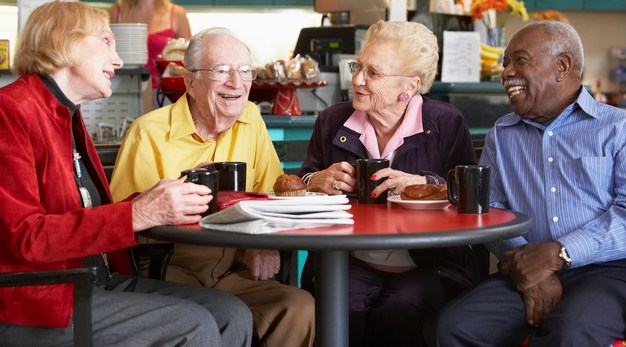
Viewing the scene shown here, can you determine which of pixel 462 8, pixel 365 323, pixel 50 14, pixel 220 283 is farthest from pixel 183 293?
pixel 462 8

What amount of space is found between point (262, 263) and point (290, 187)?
0.33 metres

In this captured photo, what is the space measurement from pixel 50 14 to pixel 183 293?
0.73 metres

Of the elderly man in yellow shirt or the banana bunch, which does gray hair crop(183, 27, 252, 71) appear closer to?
the elderly man in yellow shirt

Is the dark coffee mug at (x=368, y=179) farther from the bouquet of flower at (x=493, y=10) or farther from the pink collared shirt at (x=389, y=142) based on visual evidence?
the bouquet of flower at (x=493, y=10)

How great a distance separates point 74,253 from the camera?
1862mm

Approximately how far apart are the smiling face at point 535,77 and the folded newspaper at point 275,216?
0.85 meters

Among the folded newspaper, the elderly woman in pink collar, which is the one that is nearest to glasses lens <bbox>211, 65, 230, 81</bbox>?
the elderly woman in pink collar

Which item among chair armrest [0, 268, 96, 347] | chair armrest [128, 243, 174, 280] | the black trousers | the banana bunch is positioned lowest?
the black trousers

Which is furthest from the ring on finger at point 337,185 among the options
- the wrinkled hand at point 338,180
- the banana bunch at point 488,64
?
the banana bunch at point 488,64

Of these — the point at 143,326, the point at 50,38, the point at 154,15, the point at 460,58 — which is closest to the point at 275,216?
the point at 143,326

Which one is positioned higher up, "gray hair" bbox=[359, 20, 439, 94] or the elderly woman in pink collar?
"gray hair" bbox=[359, 20, 439, 94]

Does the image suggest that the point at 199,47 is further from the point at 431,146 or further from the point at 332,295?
the point at 332,295

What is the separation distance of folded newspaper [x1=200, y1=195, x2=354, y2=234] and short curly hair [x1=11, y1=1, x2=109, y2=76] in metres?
0.55

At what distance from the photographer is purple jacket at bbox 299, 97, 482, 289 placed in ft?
8.38
